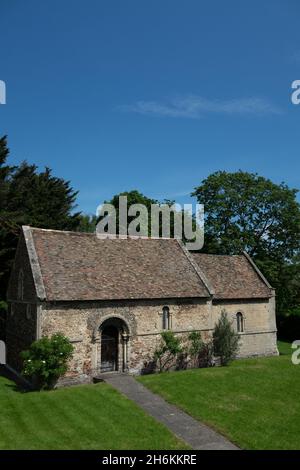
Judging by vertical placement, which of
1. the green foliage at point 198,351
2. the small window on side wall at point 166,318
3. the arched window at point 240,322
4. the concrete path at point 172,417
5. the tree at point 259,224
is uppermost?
the tree at point 259,224

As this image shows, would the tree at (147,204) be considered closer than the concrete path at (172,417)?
No

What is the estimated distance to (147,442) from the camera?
14.4 meters

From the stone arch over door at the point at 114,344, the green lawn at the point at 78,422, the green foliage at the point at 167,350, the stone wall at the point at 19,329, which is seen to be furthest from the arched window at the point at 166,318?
the stone wall at the point at 19,329

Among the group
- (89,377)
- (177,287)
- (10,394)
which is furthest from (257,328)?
(10,394)

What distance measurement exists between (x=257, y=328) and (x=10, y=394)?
19105 mm

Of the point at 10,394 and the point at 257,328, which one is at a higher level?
the point at 257,328

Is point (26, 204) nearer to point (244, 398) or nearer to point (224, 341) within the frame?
point (224, 341)

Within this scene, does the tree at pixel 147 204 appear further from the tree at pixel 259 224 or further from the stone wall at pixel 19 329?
the stone wall at pixel 19 329

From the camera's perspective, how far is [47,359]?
21078 millimetres

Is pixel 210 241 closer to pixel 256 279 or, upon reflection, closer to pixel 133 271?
pixel 256 279

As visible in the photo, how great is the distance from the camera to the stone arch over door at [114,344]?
2423 cm

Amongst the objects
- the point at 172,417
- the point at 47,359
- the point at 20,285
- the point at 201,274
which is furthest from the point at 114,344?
the point at 201,274

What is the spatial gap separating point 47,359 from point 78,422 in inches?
220

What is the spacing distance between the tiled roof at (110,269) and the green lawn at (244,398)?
17.6ft
